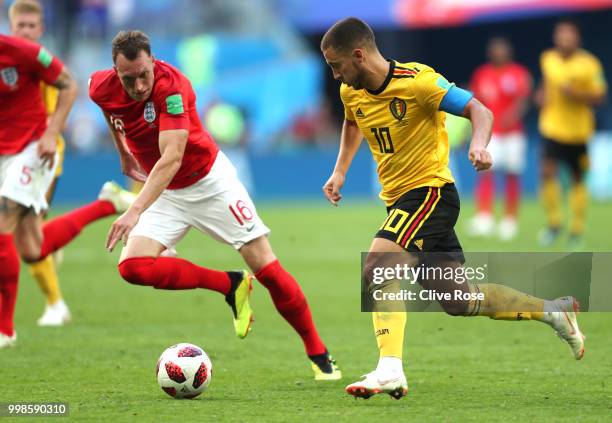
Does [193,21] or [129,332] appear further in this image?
[193,21]

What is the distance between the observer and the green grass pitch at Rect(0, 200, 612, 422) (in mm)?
5844

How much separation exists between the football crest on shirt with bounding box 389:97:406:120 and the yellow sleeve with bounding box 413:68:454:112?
10 cm

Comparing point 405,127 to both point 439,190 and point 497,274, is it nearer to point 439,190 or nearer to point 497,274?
point 439,190

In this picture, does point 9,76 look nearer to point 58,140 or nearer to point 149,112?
point 58,140

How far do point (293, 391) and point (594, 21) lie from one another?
28378 millimetres

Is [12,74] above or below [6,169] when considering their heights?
above

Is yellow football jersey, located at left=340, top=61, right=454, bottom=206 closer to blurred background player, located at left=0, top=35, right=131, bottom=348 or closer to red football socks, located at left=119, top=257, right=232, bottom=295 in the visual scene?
red football socks, located at left=119, top=257, right=232, bottom=295

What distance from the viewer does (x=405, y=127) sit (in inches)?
246

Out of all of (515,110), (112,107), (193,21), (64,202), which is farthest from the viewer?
(193,21)

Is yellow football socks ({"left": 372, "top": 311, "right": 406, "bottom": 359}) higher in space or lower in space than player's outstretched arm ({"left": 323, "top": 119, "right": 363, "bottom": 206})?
lower

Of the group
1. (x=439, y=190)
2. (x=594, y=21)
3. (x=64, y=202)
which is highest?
(x=594, y=21)

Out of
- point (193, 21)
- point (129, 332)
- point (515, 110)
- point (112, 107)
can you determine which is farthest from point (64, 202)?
point (112, 107)

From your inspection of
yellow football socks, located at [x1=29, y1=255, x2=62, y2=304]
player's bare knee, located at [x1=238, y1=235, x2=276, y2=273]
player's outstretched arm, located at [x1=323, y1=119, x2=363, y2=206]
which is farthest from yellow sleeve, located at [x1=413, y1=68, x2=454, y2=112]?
yellow football socks, located at [x1=29, y1=255, x2=62, y2=304]

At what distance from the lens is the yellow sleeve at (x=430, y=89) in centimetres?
607
